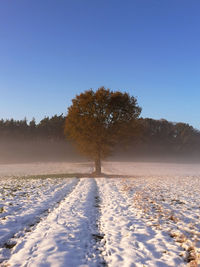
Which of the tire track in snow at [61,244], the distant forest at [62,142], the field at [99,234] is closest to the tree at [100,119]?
the field at [99,234]

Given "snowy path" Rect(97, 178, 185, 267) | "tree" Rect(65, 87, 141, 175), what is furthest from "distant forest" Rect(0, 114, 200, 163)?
"snowy path" Rect(97, 178, 185, 267)

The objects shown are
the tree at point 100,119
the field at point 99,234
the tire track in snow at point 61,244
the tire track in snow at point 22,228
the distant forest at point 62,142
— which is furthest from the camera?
the distant forest at point 62,142

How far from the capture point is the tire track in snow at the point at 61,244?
4.67 m

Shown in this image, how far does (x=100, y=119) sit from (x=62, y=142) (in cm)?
6246

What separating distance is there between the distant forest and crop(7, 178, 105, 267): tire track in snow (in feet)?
231

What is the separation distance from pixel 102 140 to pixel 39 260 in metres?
28.4

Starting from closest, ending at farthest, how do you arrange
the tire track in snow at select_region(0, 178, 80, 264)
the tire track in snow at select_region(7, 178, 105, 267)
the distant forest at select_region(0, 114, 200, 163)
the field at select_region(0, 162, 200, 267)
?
the tire track in snow at select_region(7, 178, 105, 267), the field at select_region(0, 162, 200, 267), the tire track in snow at select_region(0, 178, 80, 264), the distant forest at select_region(0, 114, 200, 163)

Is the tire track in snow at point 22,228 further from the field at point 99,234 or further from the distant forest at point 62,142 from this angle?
the distant forest at point 62,142

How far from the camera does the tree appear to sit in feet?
105

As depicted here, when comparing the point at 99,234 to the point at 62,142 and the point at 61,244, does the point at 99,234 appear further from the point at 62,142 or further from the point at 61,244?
the point at 62,142

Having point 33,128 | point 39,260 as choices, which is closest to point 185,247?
point 39,260

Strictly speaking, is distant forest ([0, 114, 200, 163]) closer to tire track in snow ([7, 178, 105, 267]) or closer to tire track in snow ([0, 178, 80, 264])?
tire track in snow ([0, 178, 80, 264])

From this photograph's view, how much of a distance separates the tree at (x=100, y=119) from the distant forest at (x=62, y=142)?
44.8 metres

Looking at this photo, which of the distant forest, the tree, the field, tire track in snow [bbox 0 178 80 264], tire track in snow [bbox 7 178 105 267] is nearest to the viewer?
tire track in snow [bbox 7 178 105 267]
